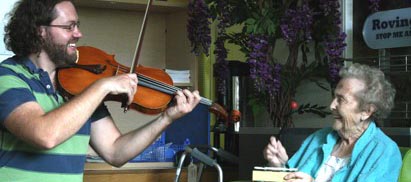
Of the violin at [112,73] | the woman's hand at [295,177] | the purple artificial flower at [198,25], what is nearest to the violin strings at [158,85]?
the violin at [112,73]

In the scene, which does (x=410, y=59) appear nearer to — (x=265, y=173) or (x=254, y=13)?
(x=254, y=13)

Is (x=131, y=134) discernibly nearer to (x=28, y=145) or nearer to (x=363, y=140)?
(x=28, y=145)

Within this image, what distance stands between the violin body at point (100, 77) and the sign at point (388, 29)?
1135mm

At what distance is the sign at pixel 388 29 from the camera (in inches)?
112

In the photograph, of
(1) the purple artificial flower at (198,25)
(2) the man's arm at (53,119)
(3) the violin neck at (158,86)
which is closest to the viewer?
(2) the man's arm at (53,119)

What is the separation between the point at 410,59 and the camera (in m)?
2.81

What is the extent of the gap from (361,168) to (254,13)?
3.33 feet

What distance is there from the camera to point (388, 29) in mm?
2906

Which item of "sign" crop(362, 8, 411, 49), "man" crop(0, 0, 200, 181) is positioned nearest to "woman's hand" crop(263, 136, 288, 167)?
"man" crop(0, 0, 200, 181)

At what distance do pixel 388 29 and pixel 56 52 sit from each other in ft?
5.62

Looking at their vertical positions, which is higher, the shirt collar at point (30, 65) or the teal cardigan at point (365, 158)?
the shirt collar at point (30, 65)

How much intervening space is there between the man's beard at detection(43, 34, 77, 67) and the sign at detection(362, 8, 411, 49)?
1678mm

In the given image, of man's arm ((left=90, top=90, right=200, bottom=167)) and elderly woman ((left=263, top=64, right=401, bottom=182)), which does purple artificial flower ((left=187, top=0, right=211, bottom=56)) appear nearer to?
elderly woman ((left=263, top=64, right=401, bottom=182))

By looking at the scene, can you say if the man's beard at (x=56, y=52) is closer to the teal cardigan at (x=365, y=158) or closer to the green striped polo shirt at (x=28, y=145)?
the green striped polo shirt at (x=28, y=145)
